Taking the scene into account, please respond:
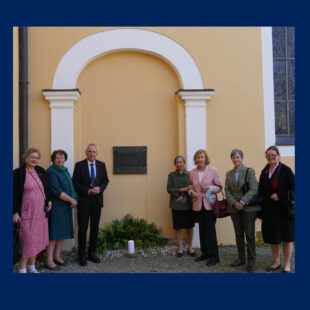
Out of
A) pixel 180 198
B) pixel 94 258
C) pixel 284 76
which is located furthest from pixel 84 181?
pixel 284 76

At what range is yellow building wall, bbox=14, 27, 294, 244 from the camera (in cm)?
589

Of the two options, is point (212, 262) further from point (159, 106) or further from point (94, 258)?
point (159, 106)

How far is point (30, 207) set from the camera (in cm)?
414

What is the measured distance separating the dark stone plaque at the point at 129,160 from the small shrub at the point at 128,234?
2.90 feet

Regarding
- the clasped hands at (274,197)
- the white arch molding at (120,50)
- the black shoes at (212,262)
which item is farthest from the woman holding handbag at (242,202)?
the white arch molding at (120,50)

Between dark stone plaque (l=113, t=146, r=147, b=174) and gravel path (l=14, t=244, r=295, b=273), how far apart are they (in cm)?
149

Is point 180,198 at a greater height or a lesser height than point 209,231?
greater

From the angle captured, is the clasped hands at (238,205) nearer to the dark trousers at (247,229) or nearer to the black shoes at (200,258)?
the dark trousers at (247,229)

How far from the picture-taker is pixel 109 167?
5.96m

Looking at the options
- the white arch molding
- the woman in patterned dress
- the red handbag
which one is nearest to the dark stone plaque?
the white arch molding

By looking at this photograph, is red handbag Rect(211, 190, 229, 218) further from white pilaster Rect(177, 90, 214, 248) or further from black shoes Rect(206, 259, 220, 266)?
white pilaster Rect(177, 90, 214, 248)

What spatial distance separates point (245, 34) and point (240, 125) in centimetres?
177

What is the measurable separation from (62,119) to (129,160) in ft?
4.79

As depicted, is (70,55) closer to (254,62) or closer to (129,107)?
(129,107)
